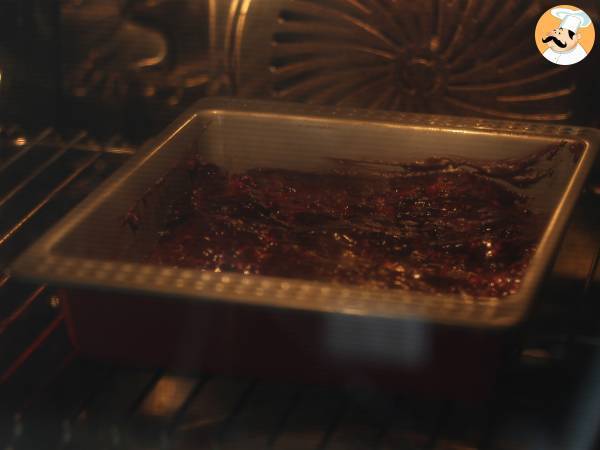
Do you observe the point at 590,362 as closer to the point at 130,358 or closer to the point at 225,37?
the point at 130,358

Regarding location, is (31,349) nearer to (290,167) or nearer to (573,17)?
(290,167)

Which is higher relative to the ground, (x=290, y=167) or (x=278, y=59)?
(x=278, y=59)

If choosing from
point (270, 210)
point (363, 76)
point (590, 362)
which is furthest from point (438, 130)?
point (590, 362)

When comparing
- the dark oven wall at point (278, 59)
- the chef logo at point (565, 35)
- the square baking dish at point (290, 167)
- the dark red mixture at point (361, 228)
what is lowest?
the dark red mixture at point (361, 228)

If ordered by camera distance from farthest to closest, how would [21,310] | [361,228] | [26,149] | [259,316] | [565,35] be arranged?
[26,149], [565,35], [361,228], [21,310], [259,316]

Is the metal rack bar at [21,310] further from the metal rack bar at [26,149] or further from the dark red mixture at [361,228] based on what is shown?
the metal rack bar at [26,149]

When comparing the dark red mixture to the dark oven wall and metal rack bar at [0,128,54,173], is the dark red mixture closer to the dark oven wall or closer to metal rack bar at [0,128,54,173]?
the dark oven wall

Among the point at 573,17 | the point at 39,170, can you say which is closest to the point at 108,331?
the point at 39,170

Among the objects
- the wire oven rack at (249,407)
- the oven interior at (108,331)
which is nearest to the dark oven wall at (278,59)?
the oven interior at (108,331)
